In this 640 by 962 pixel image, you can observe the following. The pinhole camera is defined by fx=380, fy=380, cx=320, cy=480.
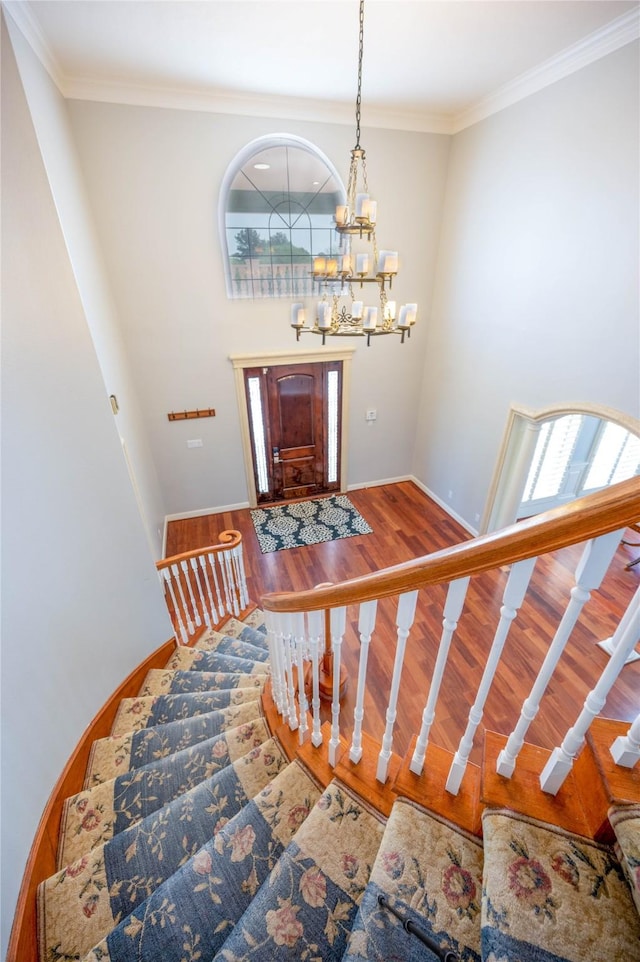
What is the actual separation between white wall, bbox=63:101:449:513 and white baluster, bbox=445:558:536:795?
14.3 feet

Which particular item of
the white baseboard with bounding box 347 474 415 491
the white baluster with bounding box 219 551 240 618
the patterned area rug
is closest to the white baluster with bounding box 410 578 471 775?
the white baluster with bounding box 219 551 240 618

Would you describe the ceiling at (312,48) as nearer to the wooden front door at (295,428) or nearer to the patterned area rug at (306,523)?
the wooden front door at (295,428)

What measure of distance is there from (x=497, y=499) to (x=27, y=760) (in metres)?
4.39

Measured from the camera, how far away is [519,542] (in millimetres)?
693

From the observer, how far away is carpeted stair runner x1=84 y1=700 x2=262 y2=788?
1.77m

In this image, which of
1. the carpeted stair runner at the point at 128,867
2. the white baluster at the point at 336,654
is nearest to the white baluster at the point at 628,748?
the white baluster at the point at 336,654

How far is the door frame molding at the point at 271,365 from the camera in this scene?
4586mm

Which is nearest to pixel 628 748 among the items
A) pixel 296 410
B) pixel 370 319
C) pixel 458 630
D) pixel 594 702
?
pixel 594 702

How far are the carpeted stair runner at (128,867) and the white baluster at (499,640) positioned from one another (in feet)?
3.12

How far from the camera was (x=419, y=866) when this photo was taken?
0.88 meters

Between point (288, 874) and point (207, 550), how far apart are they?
209 centimetres

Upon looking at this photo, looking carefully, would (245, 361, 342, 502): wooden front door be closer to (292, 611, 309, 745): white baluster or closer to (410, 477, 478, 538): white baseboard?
(410, 477, 478, 538): white baseboard

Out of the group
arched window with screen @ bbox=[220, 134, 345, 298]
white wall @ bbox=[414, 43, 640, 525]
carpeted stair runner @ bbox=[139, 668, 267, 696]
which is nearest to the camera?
carpeted stair runner @ bbox=[139, 668, 267, 696]

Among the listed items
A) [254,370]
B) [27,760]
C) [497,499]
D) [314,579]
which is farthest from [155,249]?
[497,499]
